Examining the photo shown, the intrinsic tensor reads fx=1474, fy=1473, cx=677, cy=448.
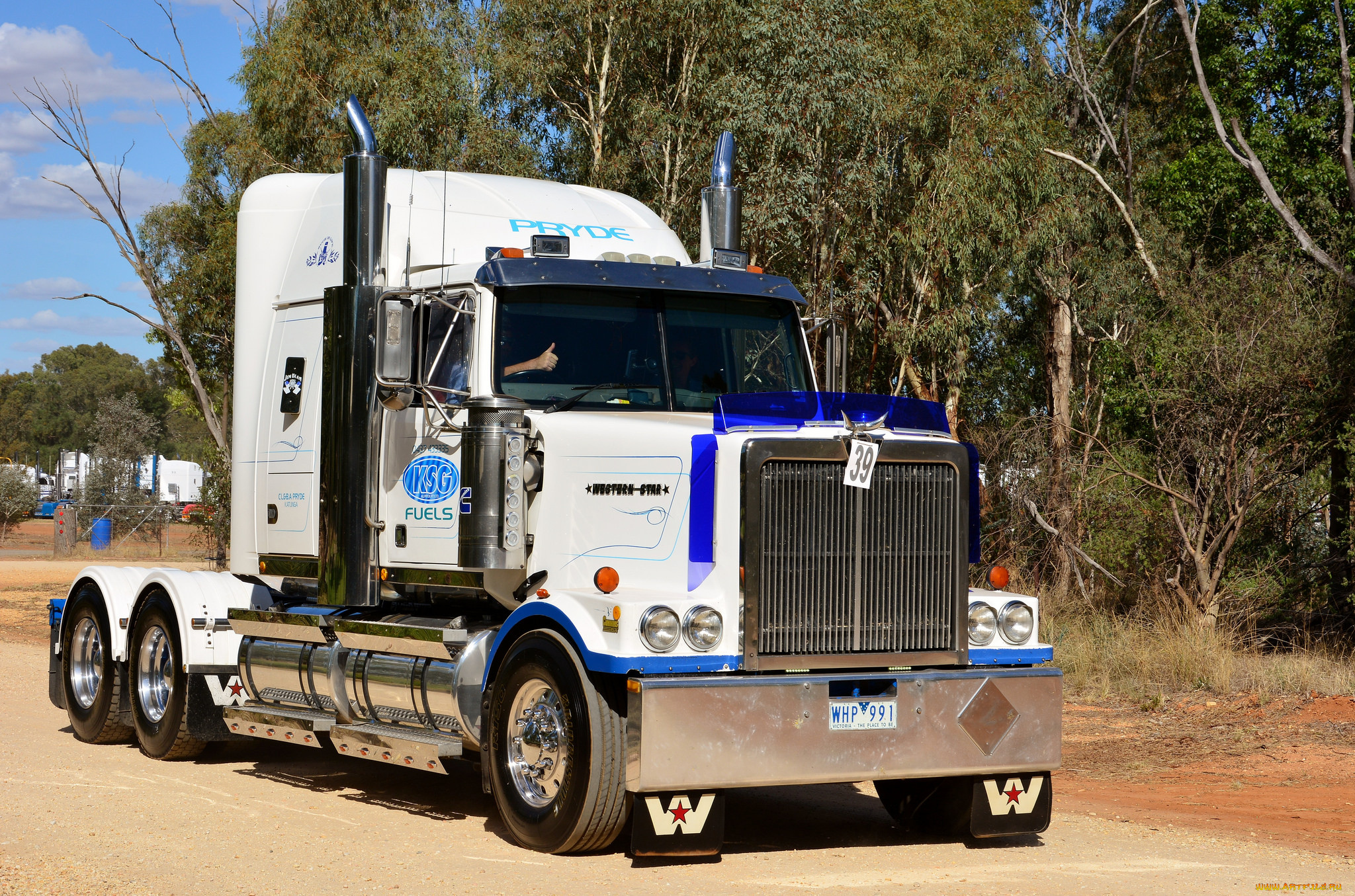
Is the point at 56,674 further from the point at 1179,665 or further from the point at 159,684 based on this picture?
the point at 1179,665

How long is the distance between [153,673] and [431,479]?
13.3 feet

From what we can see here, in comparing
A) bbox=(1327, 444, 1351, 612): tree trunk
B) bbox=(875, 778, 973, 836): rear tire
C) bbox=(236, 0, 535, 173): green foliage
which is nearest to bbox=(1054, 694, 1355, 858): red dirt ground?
bbox=(875, 778, 973, 836): rear tire

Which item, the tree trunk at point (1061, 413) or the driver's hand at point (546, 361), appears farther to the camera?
the tree trunk at point (1061, 413)

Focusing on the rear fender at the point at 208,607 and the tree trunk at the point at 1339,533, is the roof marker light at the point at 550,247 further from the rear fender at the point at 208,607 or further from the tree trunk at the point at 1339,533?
the tree trunk at the point at 1339,533

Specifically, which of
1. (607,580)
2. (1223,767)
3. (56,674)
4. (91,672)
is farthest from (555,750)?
(56,674)

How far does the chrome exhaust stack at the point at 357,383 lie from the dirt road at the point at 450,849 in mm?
1561

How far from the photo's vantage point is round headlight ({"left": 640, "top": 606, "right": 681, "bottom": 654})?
727cm

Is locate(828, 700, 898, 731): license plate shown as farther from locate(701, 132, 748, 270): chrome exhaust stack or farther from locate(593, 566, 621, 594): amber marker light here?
locate(701, 132, 748, 270): chrome exhaust stack

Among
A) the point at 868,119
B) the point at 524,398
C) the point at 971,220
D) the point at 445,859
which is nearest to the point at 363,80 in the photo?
the point at 868,119

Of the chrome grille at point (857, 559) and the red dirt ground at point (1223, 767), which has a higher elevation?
the chrome grille at point (857, 559)

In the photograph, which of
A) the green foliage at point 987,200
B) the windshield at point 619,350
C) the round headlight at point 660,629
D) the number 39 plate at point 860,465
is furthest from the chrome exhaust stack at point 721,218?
the green foliage at point 987,200

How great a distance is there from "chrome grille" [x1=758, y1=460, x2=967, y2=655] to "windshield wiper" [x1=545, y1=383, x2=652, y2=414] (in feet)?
5.01

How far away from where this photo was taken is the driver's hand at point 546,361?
8742 millimetres

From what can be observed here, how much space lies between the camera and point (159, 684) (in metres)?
11.7
